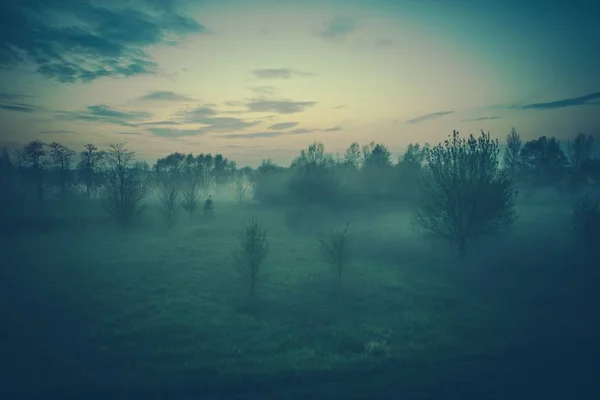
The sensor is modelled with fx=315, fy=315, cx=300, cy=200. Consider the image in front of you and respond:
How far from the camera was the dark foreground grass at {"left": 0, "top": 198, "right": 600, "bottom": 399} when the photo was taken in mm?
10638

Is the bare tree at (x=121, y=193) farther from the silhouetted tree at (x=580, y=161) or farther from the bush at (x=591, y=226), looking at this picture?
the silhouetted tree at (x=580, y=161)

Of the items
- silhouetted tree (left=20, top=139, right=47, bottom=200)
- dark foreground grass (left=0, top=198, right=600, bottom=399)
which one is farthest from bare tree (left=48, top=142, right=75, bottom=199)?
dark foreground grass (left=0, top=198, right=600, bottom=399)

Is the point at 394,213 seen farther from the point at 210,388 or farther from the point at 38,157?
the point at 38,157

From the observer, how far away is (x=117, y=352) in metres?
13.0

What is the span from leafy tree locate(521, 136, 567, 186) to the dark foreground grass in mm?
48516

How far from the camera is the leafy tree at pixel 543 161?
68.4 m

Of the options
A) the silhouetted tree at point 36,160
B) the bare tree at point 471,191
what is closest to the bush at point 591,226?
the bare tree at point 471,191

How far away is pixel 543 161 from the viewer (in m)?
70.1

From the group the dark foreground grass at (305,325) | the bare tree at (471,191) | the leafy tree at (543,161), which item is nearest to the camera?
the dark foreground grass at (305,325)

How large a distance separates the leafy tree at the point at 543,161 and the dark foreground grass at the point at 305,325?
48516 millimetres

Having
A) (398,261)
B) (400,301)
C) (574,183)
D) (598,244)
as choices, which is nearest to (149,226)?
(398,261)

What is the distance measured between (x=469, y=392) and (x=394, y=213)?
51.7 meters

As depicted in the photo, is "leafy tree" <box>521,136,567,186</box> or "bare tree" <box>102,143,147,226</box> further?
"leafy tree" <box>521,136,567,186</box>

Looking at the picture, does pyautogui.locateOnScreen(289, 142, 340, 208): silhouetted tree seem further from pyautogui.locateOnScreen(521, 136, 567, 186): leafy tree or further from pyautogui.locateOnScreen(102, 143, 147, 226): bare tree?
pyautogui.locateOnScreen(521, 136, 567, 186): leafy tree
